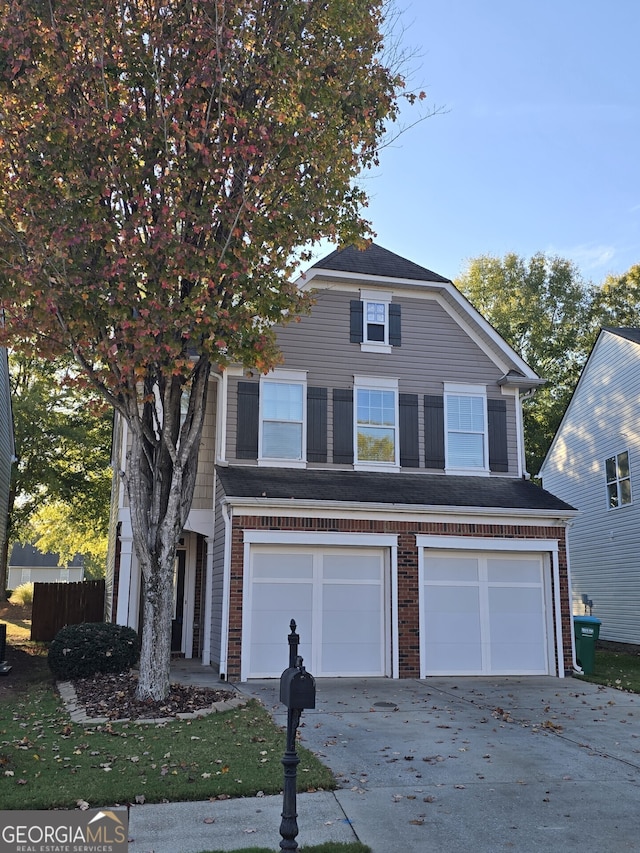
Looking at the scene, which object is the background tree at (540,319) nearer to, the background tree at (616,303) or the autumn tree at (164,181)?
the background tree at (616,303)

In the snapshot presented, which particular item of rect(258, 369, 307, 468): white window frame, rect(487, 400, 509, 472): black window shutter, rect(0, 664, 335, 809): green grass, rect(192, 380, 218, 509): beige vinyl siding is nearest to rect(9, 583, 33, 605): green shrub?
rect(192, 380, 218, 509): beige vinyl siding

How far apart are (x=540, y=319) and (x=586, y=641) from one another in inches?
788

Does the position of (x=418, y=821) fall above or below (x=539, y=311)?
below

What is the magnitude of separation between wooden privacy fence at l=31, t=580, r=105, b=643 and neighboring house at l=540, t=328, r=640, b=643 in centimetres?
1362

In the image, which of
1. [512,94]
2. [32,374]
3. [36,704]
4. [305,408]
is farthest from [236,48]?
[32,374]

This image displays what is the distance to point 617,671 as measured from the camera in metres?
15.3

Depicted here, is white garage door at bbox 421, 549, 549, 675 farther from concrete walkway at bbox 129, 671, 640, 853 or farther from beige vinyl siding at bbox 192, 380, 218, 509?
beige vinyl siding at bbox 192, 380, 218, 509

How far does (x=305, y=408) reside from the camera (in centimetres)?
1548

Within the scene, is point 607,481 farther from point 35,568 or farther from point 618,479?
point 35,568

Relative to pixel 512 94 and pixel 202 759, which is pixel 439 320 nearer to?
pixel 512 94

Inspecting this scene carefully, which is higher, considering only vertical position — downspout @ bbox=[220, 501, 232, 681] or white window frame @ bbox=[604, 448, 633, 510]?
white window frame @ bbox=[604, 448, 633, 510]

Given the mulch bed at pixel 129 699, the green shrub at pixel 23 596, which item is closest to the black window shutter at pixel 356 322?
the mulch bed at pixel 129 699

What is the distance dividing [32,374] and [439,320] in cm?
2039

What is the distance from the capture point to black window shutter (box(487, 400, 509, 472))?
16.2 meters
